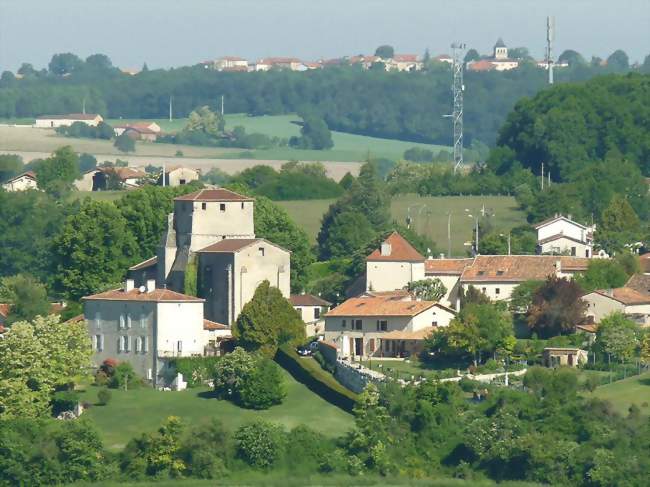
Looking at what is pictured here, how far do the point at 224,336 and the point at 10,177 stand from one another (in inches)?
2719

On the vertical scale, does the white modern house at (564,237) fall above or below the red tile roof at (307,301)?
above

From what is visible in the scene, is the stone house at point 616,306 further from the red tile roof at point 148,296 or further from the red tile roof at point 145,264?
the red tile roof at point 145,264

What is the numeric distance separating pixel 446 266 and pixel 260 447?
20638mm

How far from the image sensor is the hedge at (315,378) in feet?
264

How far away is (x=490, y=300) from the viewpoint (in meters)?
90.9

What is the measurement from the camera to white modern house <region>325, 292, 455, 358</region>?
85938mm

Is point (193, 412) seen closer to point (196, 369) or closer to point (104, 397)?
point (104, 397)

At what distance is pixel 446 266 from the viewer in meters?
94.8

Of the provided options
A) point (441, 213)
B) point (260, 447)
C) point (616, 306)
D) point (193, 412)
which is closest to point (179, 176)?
point (441, 213)

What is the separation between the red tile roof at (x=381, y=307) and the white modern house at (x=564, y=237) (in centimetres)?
1492

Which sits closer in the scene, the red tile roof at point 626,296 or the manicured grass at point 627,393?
the manicured grass at point 627,393

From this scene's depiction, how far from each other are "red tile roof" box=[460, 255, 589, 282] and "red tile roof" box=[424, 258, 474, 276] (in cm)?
33

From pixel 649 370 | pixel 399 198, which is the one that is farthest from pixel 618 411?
pixel 399 198

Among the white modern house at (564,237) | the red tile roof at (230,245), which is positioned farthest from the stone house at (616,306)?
the white modern house at (564,237)
